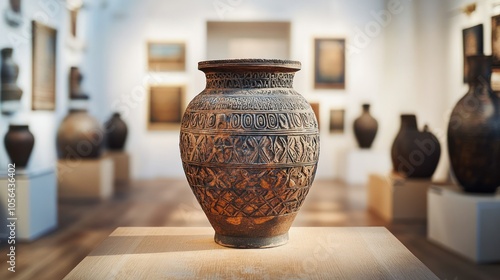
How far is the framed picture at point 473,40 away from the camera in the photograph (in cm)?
562

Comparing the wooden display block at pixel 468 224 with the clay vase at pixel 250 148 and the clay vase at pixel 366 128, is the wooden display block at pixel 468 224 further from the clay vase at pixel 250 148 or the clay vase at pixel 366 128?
the clay vase at pixel 366 128

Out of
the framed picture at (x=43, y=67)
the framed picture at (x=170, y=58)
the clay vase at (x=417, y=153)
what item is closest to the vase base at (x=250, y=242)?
the clay vase at (x=417, y=153)

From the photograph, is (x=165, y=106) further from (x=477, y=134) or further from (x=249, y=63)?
(x=249, y=63)

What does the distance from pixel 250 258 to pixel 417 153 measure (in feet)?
12.5

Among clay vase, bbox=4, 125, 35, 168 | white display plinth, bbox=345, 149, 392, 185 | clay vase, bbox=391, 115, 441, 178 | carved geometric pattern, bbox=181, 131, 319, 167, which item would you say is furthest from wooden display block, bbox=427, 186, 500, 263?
clay vase, bbox=4, 125, 35, 168

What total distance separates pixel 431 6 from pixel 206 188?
6012 mm

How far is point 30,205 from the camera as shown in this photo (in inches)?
189

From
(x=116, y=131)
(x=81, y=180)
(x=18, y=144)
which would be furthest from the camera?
(x=116, y=131)

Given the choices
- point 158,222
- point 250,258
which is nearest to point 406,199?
point 158,222

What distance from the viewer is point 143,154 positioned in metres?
9.14

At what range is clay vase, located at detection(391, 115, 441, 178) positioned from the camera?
5586mm

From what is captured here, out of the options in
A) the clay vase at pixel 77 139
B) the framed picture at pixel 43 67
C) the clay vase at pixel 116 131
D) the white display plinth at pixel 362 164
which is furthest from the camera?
the clay vase at pixel 116 131

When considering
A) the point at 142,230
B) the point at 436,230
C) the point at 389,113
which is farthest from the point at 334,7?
the point at 142,230

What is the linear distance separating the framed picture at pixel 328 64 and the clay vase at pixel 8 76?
5.13 m
